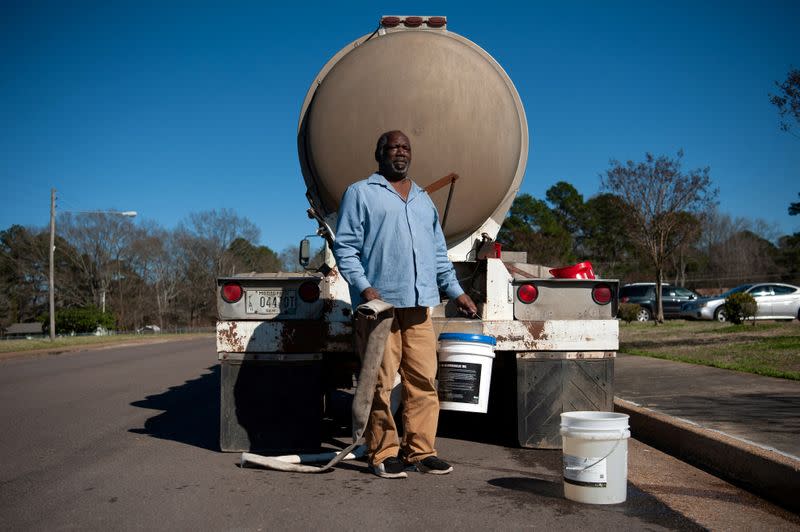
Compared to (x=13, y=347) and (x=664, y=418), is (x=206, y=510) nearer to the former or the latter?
(x=664, y=418)

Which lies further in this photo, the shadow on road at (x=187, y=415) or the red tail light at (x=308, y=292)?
the shadow on road at (x=187, y=415)

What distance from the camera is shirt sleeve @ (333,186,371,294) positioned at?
4406 mm

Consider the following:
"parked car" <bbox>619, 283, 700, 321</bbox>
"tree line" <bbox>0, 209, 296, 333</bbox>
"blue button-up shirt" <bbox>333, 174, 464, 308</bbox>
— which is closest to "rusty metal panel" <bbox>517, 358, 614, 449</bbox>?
"blue button-up shirt" <bbox>333, 174, 464, 308</bbox>

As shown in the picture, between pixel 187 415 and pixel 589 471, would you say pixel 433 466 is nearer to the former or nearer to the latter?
pixel 589 471

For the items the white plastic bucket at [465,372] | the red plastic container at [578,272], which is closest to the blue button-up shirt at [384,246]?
the white plastic bucket at [465,372]

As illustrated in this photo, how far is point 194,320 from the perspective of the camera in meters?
69.8

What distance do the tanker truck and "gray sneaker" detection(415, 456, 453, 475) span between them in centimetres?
82

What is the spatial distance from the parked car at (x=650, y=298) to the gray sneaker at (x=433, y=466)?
25201mm

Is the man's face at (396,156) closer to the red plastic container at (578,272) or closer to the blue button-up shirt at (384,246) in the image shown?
the blue button-up shirt at (384,246)

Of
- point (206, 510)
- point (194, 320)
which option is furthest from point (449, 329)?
point (194, 320)

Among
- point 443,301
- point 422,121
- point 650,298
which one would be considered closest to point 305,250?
point 443,301

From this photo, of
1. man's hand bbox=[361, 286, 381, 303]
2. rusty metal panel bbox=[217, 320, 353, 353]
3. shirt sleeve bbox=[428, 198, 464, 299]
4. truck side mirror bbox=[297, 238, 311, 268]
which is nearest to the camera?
man's hand bbox=[361, 286, 381, 303]

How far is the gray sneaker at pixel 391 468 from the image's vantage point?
14.5 feet

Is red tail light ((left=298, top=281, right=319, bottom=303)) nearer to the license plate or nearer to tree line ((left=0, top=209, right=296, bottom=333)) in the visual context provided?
the license plate
